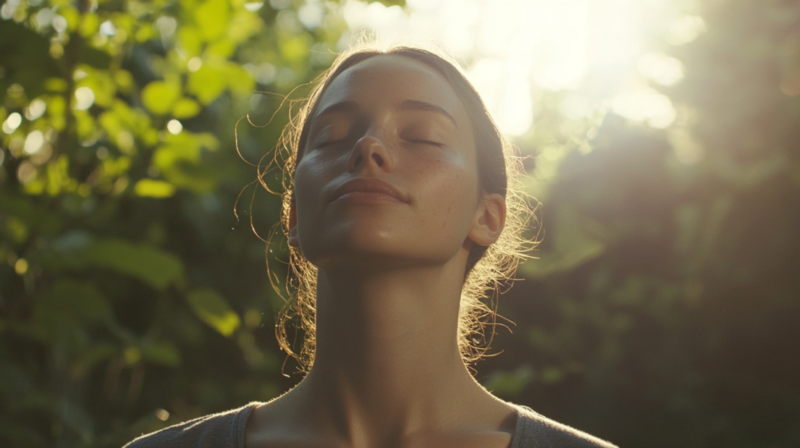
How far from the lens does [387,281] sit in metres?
1.17

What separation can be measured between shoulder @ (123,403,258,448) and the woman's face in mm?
353

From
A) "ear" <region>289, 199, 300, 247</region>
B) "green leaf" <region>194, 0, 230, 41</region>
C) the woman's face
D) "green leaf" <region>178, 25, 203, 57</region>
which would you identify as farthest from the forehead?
"green leaf" <region>178, 25, 203, 57</region>

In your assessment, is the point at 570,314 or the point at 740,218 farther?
the point at 740,218

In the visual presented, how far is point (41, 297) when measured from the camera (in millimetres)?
1547

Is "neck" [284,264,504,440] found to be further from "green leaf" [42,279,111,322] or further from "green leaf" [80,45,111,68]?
"green leaf" [80,45,111,68]

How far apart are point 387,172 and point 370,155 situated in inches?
1.7

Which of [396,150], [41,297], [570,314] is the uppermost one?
[396,150]

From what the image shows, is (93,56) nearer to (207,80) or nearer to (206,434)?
(207,80)

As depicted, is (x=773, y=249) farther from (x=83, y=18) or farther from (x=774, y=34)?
(x=83, y=18)

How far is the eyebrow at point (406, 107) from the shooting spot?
1.27m

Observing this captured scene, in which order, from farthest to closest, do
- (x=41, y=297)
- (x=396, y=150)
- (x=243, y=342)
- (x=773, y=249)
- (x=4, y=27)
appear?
1. (x=773, y=249)
2. (x=243, y=342)
3. (x=41, y=297)
4. (x=4, y=27)
5. (x=396, y=150)

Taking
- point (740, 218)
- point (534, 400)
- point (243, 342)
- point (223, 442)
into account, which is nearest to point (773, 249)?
point (740, 218)

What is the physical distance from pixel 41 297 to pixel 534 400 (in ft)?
8.28

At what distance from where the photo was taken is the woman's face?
113cm
